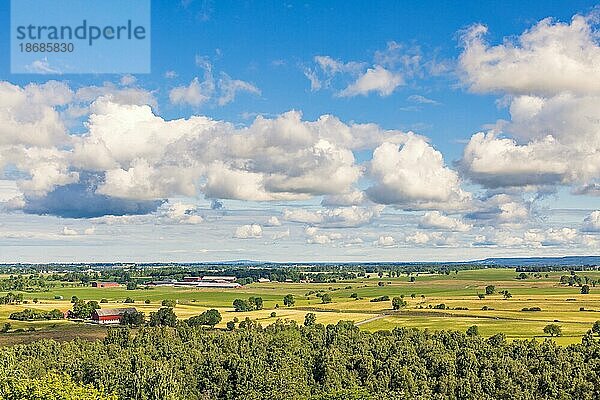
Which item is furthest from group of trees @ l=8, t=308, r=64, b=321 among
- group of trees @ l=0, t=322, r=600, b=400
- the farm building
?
group of trees @ l=0, t=322, r=600, b=400

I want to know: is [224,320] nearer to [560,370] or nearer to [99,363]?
[99,363]

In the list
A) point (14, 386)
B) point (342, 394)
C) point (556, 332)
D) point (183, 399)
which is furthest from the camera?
point (556, 332)

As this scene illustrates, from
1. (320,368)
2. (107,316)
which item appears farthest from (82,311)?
(320,368)

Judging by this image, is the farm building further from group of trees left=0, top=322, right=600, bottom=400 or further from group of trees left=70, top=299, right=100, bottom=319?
group of trees left=0, top=322, right=600, bottom=400

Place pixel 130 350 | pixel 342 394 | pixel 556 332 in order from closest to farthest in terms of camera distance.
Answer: pixel 342 394 < pixel 130 350 < pixel 556 332

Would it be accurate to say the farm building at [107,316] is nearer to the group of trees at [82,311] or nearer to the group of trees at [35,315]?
the group of trees at [82,311]

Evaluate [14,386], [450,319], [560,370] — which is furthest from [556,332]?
[14,386]

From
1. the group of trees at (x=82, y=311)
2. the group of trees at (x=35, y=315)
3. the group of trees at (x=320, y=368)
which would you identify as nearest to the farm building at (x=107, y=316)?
the group of trees at (x=82, y=311)

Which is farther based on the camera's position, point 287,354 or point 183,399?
point 287,354
